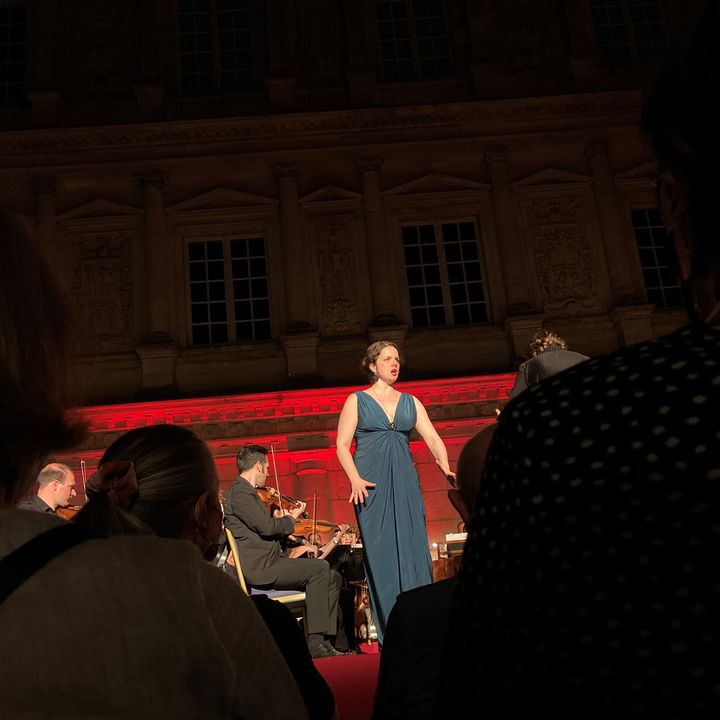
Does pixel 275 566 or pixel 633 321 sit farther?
pixel 633 321

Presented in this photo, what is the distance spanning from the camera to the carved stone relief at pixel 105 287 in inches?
606

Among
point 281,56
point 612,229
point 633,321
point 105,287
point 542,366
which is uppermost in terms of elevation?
point 281,56

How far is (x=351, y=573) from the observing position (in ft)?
29.1

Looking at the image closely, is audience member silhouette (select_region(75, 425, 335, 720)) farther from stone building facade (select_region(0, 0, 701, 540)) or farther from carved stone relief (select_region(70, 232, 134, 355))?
carved stone relief (select_region(70, 232, 134, 355))

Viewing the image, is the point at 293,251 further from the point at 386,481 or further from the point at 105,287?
the point at 386,481

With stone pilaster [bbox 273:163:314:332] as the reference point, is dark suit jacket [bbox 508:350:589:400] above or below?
below

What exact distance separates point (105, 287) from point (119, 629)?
50.9 feet

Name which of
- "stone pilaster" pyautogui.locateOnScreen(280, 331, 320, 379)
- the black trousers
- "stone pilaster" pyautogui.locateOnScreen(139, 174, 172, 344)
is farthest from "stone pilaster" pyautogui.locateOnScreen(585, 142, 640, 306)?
the black trousers

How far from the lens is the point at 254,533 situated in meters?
6.82

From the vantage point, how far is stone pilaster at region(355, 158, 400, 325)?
1559 centimetres

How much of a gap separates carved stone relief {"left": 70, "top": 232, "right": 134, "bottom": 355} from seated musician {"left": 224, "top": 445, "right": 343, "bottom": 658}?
9145 millimetres

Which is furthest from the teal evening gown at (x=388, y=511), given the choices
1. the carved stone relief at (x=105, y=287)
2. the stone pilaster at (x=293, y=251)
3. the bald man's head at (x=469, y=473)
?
the carved stone relief at (x=105, y=287)

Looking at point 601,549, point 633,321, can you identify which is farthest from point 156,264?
point 601,549

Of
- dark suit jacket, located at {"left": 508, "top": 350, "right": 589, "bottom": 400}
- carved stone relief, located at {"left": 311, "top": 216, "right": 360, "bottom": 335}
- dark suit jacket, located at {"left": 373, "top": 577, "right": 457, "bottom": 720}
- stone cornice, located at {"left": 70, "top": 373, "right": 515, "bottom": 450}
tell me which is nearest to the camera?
dark suit jacket, located at {"left": 373, "top": 577, "right": 457, "bottom": 720}
